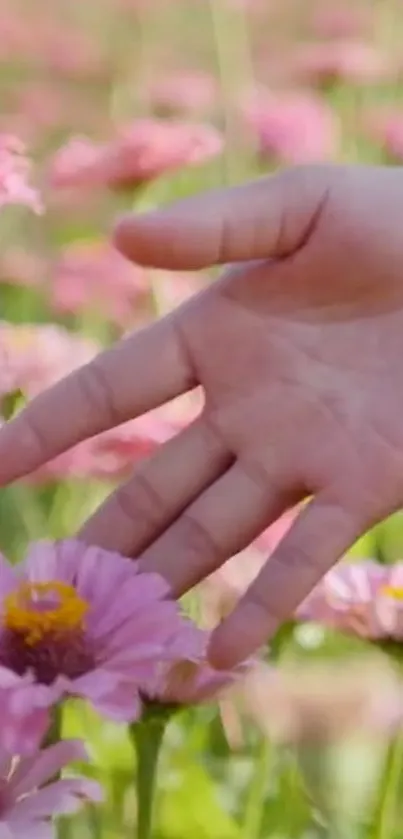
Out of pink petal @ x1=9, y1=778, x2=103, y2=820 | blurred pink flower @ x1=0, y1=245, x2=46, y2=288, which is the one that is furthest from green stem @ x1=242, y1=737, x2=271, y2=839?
blurred pink flower @ x1=0, y1=245, x2=46, y2=288

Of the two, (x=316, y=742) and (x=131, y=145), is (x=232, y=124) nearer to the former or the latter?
(x=131, y=145)

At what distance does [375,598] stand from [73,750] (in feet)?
0.34

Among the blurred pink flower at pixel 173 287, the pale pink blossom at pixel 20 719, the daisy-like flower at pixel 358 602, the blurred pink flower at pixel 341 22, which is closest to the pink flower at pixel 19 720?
the pale pink blossom at pixel 20 719

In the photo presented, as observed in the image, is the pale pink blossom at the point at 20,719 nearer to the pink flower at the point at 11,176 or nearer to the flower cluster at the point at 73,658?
the flower cluster at the point at 73,658

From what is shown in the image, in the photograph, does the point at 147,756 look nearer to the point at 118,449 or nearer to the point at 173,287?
the point at 118,449

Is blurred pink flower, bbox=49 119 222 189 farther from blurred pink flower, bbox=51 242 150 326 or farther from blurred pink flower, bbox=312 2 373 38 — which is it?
blurred pink flower, bbox=312 2 373 38

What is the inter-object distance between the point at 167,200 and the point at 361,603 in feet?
0.94

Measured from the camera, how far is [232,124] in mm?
532

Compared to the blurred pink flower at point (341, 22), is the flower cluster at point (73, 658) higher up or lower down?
higher up

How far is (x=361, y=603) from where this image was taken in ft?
0.90

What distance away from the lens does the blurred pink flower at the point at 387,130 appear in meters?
0.50

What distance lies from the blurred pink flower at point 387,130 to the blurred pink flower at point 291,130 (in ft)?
0.06

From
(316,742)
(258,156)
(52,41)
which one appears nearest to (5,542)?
(316,742)

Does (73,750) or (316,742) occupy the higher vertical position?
(73,750)
